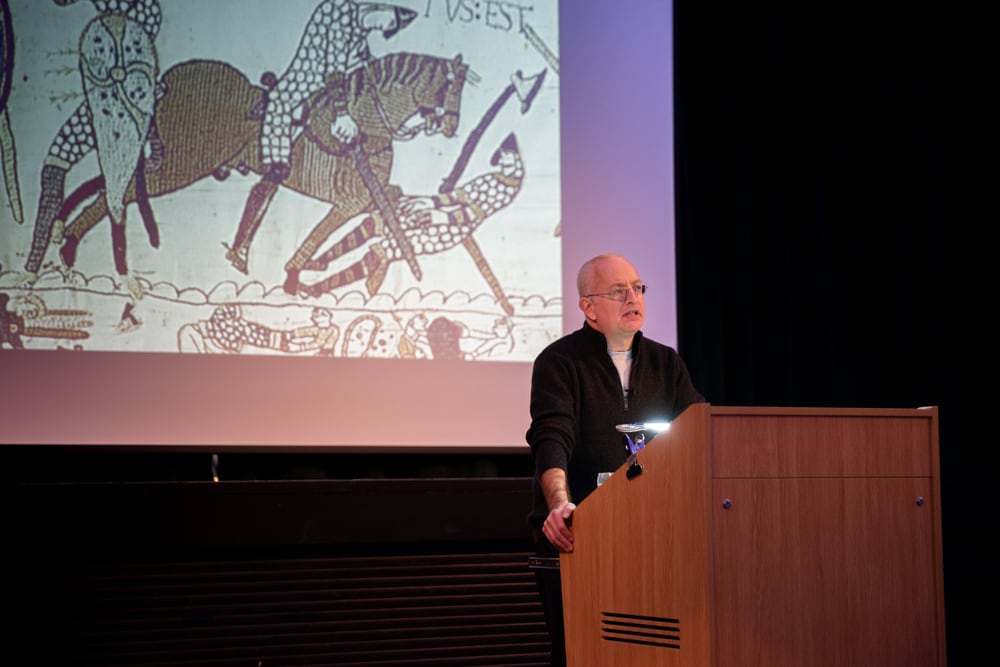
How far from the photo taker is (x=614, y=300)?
8.10ft

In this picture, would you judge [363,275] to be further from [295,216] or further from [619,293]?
[619,293]

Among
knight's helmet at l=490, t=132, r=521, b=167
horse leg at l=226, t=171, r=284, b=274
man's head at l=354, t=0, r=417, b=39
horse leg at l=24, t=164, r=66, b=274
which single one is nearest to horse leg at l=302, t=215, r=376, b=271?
horse leg at l=226, t=171, r=284, b=274

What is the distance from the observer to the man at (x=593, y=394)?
2.28m

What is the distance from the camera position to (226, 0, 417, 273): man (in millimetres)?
3988

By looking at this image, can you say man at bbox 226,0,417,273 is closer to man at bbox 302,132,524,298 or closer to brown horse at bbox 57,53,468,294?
brown horse at bbox 57,53,468,294

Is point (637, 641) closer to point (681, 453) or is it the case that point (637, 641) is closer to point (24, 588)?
point (681, 453)

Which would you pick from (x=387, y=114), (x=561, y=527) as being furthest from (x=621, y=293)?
(x=387, y=114)

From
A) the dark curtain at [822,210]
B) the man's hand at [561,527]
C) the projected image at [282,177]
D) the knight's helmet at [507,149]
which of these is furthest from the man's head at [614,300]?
the dark curtain at [822,210]

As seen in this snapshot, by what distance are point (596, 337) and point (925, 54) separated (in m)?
3.24

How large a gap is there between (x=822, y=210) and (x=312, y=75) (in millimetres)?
2397

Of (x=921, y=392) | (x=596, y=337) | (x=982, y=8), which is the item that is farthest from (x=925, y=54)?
(x=596, y=337)

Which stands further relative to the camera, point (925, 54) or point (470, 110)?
point (925, 54)

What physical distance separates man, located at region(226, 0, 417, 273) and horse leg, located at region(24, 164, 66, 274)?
2.20ft

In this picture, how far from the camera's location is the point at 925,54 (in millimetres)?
4809
